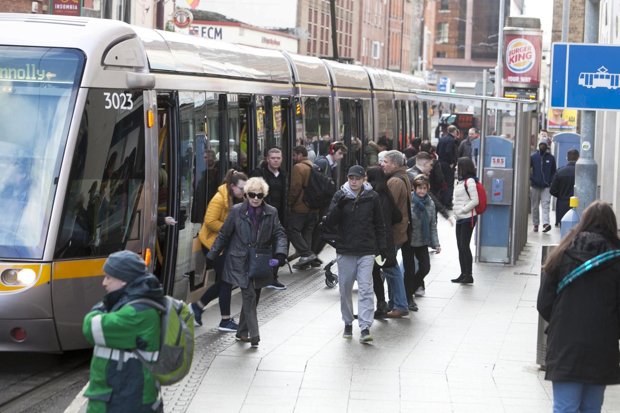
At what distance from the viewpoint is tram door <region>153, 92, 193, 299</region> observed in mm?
13148

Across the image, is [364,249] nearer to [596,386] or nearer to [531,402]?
[531,402]

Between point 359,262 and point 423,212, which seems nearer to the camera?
point 359,262

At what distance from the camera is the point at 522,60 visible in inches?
1837

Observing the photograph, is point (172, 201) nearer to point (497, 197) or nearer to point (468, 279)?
point (468, 279)

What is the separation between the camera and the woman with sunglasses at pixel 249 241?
39.4 ft

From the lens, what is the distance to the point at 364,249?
1255 centimetres

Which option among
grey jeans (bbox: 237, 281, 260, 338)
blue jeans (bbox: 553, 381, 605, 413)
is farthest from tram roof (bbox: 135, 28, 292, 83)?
blue jeans (bbox: 553, 381, 605, 413)

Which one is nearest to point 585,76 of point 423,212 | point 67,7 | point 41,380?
point 423,212

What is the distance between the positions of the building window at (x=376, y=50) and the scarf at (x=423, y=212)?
90.0 meters

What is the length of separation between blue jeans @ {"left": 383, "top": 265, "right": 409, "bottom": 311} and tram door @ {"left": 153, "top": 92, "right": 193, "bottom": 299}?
207 centimetres

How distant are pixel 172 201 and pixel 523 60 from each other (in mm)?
34892

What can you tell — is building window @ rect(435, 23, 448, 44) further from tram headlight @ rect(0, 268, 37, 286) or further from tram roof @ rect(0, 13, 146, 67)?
tram headlight @ rect(0, 268, 37, 286)

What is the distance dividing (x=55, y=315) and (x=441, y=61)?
154270mm

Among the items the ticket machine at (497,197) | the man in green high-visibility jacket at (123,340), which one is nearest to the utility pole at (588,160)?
the man in green high-visibility jacket at (123,340)
